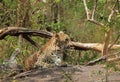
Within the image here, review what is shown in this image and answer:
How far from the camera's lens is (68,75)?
13.8ft

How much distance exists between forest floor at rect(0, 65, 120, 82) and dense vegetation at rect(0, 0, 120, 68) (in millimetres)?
1268

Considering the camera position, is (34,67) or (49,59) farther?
(49,59)

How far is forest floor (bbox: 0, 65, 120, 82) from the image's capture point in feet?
13.7

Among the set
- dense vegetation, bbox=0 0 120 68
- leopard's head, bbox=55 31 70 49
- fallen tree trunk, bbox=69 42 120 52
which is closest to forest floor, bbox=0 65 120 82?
leopard's head, bbox=55 31 70 49

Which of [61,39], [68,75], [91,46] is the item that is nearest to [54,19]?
[91,46]

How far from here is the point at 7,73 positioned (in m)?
4.80

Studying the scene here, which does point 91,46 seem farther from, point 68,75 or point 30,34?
point 68,75

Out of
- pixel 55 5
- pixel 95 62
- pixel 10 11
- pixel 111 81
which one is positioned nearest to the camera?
pixel 111 81

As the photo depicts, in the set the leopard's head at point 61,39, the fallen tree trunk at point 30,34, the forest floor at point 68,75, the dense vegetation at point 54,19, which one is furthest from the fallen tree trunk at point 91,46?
the forest floor at point 68,75

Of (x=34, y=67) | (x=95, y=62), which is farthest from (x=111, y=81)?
(x=95, y=62)

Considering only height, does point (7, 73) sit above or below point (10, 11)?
below

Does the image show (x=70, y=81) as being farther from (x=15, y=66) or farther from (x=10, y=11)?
(x=10, y=11)

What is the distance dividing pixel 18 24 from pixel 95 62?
7.65 ft

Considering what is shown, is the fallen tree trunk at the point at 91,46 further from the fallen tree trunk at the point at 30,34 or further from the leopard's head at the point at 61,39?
the leopard's head at the point at 61,39
